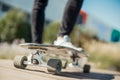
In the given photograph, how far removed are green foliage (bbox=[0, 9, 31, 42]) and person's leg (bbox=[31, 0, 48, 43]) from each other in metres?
1.70

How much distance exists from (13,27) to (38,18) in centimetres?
208

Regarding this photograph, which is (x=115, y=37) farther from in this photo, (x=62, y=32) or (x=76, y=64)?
(x=62, y=32)

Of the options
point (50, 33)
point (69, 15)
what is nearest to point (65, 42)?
point (69, 15)

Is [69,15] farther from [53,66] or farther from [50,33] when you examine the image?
[50,33]

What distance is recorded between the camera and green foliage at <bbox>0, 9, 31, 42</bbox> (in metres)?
3.60

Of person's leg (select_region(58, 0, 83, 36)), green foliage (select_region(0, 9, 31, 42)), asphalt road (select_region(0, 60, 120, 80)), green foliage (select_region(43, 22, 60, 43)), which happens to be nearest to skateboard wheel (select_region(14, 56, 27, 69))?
asphalt road (select_region(0, 60, 120, 80))

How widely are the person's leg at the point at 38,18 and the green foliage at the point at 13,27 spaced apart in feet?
5.57

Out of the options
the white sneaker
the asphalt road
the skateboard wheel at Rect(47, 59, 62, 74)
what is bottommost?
the asphalt road

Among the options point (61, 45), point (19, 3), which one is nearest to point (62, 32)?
point (61, 45)

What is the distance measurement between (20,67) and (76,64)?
606 mm

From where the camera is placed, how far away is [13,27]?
384 centimetres

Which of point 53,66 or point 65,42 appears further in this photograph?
point 65,42

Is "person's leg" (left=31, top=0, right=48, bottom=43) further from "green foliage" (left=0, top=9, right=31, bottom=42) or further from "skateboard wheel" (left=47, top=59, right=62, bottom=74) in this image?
"green foliage" (left=0, top=9, right=31, bottom=42)

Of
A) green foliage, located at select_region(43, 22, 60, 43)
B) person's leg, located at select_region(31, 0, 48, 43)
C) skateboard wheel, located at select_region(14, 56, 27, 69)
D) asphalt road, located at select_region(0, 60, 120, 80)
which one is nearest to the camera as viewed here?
asphalt road, located at select_region(0, 60, 120, 80)
